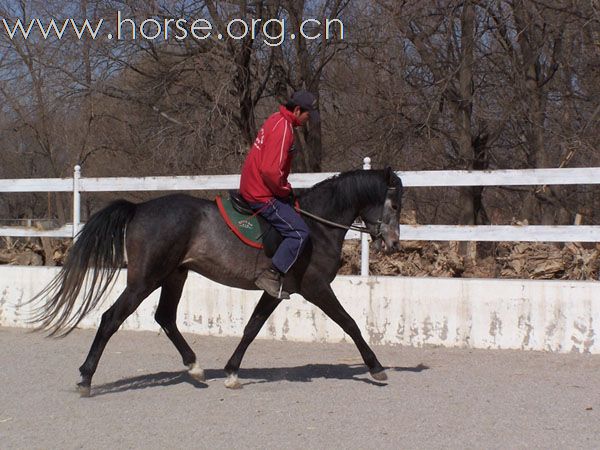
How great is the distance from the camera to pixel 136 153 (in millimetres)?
20750

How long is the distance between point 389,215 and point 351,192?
42cm

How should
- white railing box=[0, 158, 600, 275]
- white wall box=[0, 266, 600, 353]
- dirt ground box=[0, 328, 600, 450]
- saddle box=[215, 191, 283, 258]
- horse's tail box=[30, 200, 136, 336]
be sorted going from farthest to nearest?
white railing box=[0, 158, 600, 275], white wall box=[0, 266, 600, 353], saddle box=[215, 191, 283, 258], horse's tail box=[30, 200, 136, 336], dirt ground box=[0, 328, 600, 450]

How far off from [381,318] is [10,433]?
488 cm

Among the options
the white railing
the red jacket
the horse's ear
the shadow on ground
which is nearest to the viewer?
the red jacket

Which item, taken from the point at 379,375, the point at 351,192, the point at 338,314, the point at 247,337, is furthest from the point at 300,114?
the point at 379,375

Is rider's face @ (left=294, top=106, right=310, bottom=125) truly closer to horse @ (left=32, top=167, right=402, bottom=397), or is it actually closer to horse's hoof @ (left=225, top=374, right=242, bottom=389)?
horse @ (left=32, top=167, right=402, bottom=397)

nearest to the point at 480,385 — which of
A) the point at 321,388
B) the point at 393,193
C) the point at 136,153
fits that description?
the point at 321,388

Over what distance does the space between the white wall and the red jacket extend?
2.79 m

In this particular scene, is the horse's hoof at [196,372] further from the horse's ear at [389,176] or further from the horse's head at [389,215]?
the horse's ear at [389,176]

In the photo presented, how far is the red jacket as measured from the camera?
6941 millimetres

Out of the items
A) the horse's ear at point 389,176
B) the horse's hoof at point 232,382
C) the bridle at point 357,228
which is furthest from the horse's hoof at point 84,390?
the horse's ear at point 389,176

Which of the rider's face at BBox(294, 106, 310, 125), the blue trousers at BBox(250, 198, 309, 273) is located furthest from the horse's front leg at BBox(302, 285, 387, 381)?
the rider's face at BBox(294, 106, 310, 125)

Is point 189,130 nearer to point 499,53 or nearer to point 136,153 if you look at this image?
point 136,153

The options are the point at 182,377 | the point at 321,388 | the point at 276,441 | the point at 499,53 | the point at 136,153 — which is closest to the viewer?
the point at 276,441
